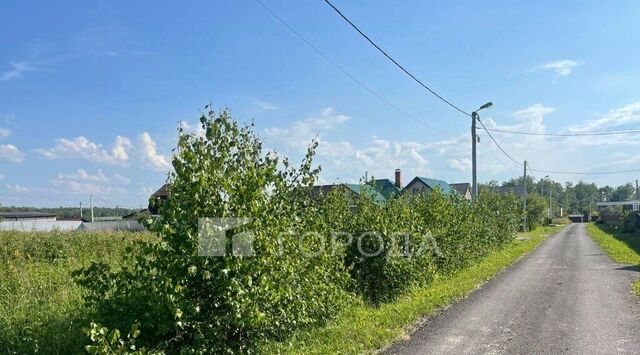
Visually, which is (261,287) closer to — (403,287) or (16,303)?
(16,303)

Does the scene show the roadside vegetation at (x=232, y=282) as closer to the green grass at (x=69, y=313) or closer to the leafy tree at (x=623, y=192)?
the green grass at (x=69, y=313)

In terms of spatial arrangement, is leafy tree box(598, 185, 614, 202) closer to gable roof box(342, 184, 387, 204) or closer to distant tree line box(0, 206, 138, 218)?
distant tree line box(0, 206, 138, 218)

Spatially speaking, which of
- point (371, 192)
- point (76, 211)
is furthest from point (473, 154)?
point (76, 211)

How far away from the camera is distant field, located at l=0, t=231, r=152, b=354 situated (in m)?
5.83

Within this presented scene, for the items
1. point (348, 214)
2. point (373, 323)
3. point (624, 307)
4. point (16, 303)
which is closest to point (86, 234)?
point (16, 303)

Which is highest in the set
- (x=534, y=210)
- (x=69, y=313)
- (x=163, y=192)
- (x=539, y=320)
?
(x=163, y=192)

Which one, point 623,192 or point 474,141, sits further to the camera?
point 623,192

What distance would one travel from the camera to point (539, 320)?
25.6 feet

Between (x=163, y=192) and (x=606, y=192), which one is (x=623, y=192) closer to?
(x=606, y=192)

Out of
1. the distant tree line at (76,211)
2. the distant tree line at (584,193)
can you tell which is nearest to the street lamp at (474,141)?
the distant tree line at (76,211)

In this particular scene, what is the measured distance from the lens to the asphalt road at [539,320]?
632 centimetres

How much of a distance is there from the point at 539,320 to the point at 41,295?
7792mm

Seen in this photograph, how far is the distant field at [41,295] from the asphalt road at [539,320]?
3979 millimetres

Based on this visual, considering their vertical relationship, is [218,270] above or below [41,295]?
above
